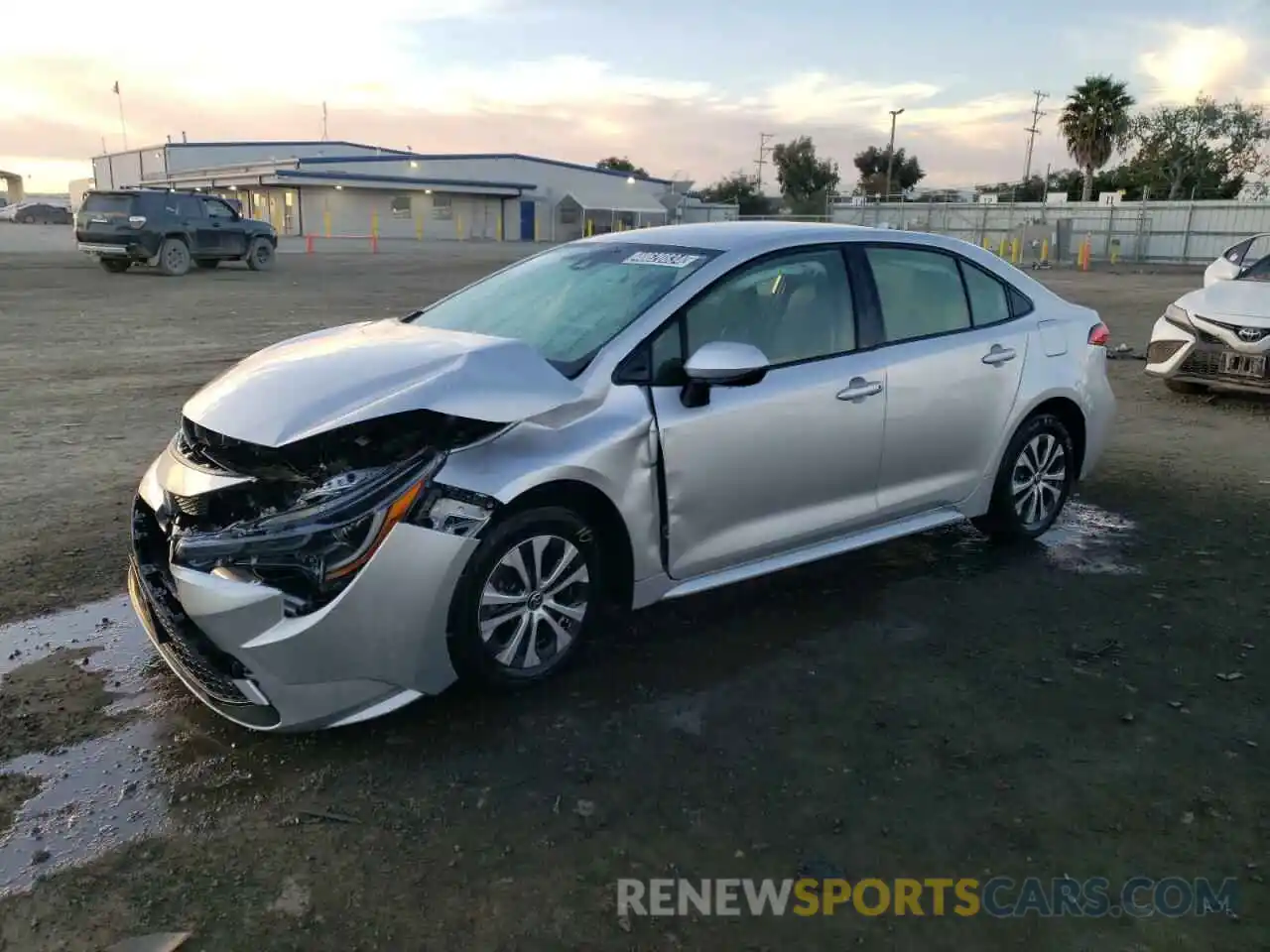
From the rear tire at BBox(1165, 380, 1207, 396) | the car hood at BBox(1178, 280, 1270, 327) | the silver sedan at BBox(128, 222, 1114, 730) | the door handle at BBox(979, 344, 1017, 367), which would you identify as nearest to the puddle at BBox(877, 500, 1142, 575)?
the silver sedan at BBox(128, 222, 1114, 730)

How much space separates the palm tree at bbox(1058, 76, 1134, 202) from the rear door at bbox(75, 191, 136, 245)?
5142cm

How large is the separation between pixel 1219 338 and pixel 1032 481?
518cm

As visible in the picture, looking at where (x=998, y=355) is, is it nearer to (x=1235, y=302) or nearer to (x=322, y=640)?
(x=322, y=640)

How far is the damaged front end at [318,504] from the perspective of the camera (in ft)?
10.1

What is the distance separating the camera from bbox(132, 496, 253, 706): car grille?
3.14 m

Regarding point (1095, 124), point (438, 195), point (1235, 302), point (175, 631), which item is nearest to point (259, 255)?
point (1235, 302)

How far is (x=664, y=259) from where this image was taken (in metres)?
4.29

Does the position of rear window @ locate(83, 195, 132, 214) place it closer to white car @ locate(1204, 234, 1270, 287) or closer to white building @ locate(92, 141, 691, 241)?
white car @ locate(1204, 234, 1270, 287)

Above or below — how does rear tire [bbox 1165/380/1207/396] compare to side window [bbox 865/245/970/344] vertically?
below

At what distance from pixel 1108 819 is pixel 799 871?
3.21ft

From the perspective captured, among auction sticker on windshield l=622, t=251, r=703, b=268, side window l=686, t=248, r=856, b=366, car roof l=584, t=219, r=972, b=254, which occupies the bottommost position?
side window l=686, t=248, r=856, b=366

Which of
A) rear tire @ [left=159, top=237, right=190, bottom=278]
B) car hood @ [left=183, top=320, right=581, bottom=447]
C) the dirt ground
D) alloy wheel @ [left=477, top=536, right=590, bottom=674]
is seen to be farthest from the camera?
rear tire @ [left=159, top=237, right=190, bottom=278]

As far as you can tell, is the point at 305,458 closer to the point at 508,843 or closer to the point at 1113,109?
the point at 508,843

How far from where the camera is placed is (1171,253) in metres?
40.4
